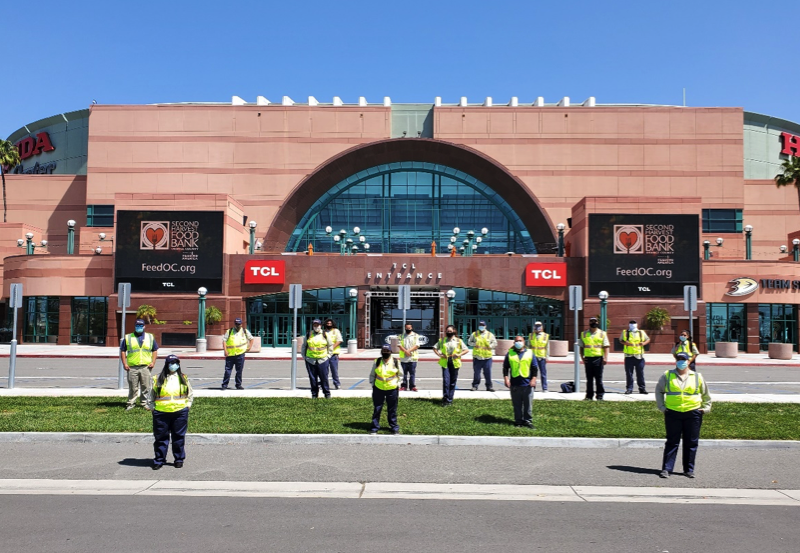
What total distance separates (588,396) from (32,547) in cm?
1200

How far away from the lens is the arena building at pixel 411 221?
3941 cm

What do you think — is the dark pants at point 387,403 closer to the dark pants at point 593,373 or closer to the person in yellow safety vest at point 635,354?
the dark pants at point 593,373

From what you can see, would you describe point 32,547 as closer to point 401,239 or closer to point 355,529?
point 355,529

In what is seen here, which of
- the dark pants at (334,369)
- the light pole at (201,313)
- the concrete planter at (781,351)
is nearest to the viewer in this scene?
the dark pants at (334,369)

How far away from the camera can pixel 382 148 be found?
48.3 meters

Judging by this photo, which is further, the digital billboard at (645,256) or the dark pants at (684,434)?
the digital billboard at (645,256)

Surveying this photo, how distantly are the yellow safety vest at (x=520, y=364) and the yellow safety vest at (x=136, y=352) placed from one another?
23.7 ft

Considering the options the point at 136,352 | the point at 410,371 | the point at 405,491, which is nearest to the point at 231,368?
the point at 136,352

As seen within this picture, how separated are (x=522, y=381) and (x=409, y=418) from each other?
2.30 metres

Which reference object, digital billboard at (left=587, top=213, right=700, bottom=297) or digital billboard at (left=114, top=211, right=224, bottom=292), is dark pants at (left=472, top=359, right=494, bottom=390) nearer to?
digital billboard at (left=587, top=213, right=700, bottom=297)

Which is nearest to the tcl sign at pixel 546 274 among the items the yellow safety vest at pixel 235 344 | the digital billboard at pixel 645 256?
the digital billboard at pixel 645 256

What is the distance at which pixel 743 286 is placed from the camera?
1570 inches

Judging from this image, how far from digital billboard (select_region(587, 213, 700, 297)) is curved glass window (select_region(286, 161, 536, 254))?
1039 cm

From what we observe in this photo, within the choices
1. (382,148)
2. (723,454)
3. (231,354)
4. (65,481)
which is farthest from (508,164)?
(65,481)
